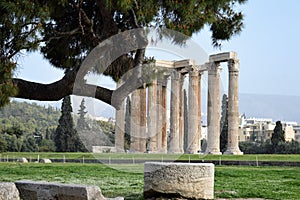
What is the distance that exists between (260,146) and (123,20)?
39674 millimetres

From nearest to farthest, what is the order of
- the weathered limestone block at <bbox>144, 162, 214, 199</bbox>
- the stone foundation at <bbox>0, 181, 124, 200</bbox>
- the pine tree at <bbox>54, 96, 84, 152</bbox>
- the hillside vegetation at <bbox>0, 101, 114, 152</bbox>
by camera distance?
the stone foundation at <bbox>0, 181, 124, 200</bbox> < the weathered limestone block at <bbox>144, 162, 214, 199</bbox> < the pine tree at <bbox>54, 96, 84, 152</bbox> < the hillside vegetation at <bbox>0, 101, 114, 152</bbox>

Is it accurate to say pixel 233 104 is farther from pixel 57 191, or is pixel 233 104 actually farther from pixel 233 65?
pixel 57 191

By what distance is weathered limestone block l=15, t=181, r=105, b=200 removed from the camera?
5230 mm

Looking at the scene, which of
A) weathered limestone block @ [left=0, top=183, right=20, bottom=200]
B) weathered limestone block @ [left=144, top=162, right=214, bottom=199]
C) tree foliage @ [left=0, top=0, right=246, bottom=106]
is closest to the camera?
weathered limestone block @ [left=0, top=183, right=20, bottom=200]

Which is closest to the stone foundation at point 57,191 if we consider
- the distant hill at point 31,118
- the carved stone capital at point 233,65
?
the carved stone capital at point 233,65

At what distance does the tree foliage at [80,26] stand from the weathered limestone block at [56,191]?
1056mm

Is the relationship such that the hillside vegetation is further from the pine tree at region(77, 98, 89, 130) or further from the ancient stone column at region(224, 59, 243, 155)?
the ancient stone column at region(224, 59, 243, 155)

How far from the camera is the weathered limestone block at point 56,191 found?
5230 millimetres

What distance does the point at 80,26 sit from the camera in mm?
6926

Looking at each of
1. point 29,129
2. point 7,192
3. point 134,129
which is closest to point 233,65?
point 134,129

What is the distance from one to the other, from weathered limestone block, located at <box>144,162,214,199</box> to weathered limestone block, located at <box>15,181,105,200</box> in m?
2.22

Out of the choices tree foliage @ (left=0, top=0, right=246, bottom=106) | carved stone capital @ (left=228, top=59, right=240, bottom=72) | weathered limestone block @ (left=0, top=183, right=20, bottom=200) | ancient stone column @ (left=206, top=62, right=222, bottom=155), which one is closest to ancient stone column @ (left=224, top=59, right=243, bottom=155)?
carved stone capital @ (left=228, top=59, right=240, bottom=72)

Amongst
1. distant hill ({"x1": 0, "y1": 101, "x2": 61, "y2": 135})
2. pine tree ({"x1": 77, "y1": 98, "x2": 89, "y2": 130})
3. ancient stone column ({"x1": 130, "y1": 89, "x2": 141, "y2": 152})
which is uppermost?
distant hill ({"x1": 0, "y1": 101, "x2": 61, "y2": 135})

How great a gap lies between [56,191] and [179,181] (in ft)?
7.94
